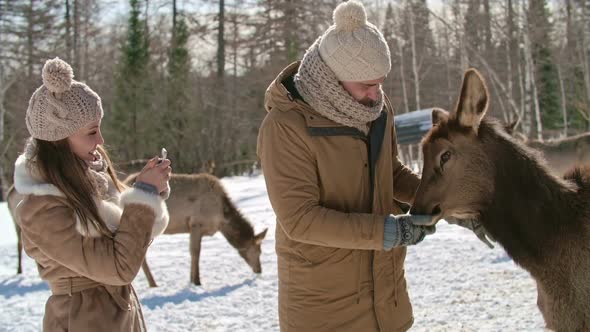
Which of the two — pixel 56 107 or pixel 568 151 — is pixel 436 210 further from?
pixel 568 151

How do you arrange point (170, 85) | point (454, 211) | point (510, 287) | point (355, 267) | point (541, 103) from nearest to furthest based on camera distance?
point (355, 267) → point (454, 211) → point (510, 287) → point (170, 85) → point (541, 103)

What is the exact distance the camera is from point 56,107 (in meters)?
2.43

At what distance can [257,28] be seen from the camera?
32875 millimetres

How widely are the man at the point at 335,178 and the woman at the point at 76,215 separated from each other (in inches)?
22.2

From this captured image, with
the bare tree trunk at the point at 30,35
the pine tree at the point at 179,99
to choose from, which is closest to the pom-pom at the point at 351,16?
the pine tree at the point at 179,99

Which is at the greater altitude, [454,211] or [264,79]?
[264,79]

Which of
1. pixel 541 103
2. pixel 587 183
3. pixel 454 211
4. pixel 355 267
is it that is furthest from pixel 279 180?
pixel 541 103

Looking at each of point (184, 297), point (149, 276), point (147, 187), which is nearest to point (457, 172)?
point (147, 187)

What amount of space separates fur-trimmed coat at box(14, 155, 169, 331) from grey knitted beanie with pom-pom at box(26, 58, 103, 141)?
186mm

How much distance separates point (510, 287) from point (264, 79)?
86.9 ft

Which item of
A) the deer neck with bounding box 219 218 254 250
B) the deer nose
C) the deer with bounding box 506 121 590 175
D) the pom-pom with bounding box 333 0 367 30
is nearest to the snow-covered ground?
the deer neck with bounding box 219 218 254 250

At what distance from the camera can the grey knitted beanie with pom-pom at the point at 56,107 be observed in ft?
7.96

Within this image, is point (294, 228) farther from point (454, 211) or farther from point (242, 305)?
point (242, 305)

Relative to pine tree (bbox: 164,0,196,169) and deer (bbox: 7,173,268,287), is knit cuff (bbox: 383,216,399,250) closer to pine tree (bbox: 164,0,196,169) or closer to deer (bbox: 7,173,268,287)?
deer (bbox: 7,173,268,287)
